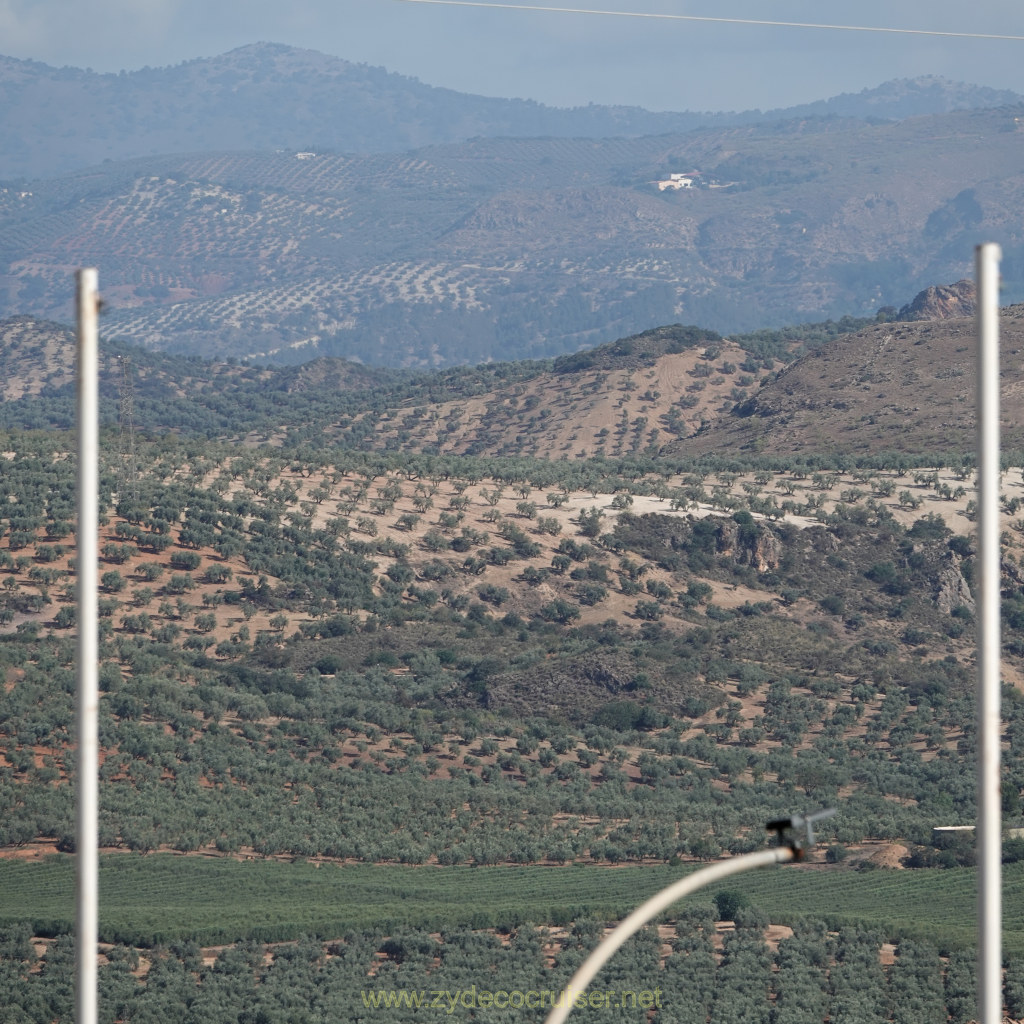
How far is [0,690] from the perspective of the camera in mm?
54812

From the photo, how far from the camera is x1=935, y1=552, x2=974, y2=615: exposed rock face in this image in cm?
7869

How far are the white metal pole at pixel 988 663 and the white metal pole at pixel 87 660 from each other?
6856mm

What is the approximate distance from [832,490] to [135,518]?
37.3 m

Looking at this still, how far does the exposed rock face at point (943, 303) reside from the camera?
15512 centimetres

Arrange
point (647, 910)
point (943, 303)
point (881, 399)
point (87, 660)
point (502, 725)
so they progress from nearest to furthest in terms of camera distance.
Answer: point (647, 910) → point (87, 660) → point (502, 725) → point (881, 399) → point (943, 303)

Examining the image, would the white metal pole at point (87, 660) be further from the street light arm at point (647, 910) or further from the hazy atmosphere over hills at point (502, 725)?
the hazy atmosphere over hills at point (502, 725)

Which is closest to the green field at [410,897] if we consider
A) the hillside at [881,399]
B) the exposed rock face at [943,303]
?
the hillside at [881,399]

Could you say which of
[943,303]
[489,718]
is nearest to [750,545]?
[489,718]

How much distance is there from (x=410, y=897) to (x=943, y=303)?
4923 inches

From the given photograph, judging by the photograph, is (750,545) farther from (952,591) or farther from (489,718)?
(489,718)

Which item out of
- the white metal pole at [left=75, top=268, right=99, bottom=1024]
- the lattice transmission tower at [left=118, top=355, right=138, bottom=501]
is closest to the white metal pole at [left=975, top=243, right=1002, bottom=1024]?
the white metal pole at [left=75, top=268, right=99, bottom=1024]

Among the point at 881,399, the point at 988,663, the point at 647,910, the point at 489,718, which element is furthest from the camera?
the point at 881,399

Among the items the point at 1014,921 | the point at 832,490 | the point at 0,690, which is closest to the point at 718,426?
the point at 832,490

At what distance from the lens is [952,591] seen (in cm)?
7931
